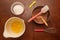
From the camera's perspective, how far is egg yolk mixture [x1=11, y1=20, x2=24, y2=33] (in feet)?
3.81

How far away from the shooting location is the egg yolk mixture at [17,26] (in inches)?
45.7

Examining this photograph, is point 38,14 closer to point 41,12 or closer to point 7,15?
point 41,12

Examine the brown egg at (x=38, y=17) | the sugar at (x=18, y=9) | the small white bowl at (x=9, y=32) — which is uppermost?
the sugar at (x=18, y=9)

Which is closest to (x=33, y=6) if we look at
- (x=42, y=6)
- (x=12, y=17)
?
(x=42, y=6)

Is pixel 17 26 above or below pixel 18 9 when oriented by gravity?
below

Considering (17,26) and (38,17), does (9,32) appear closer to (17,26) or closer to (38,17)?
(17,26)

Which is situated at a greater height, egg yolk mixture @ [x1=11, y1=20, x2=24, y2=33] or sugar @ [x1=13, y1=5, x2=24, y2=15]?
sugar @ [x1=13, y1=5, x2=24, y2=15]

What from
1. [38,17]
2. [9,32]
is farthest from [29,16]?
[9,32]

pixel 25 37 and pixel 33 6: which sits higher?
pixel 33 6

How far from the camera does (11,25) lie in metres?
1.17

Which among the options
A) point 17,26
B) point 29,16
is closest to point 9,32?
point 17,26

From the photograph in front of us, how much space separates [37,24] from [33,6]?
0.13 metres

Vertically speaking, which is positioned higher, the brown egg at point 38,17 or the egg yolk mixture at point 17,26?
the brown egg at point 38,17

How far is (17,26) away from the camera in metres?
1.17
